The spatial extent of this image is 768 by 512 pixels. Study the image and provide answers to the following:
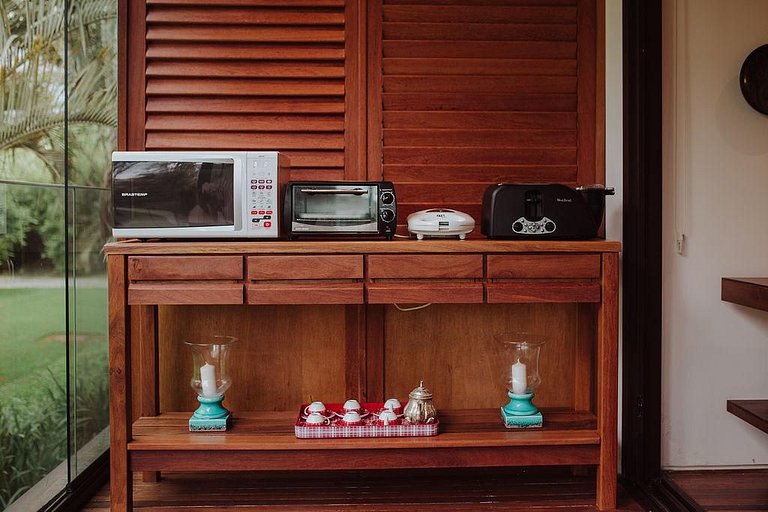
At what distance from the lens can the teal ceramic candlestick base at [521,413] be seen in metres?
2.38

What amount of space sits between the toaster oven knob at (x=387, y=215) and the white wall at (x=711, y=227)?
984mm

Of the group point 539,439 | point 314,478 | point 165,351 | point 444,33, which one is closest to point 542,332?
point 539,439

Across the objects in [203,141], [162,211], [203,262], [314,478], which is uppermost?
[203,141]

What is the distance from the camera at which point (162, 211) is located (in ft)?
7.32

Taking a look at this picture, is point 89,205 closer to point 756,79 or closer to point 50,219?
point 50,219

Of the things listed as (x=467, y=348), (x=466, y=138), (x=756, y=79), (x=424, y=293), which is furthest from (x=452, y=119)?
(x=756, y=79)

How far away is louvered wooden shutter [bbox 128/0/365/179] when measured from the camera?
256cm

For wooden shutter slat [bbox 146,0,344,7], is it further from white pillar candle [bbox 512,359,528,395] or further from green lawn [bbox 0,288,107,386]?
white pillar candle [bbox 512,359,528,395]

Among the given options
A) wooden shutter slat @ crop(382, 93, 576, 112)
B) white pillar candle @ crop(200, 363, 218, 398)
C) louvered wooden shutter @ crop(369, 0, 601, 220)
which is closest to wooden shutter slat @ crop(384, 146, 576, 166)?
louvered wooden shutter @ crop(369, 0, 601, 220)

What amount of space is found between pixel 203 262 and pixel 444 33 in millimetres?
1216

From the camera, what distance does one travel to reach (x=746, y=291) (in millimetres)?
2307

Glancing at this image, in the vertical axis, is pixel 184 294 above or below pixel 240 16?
below

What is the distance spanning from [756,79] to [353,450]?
6.13 feet

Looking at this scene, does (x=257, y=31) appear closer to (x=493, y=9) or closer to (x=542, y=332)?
(x=493, y=9)
